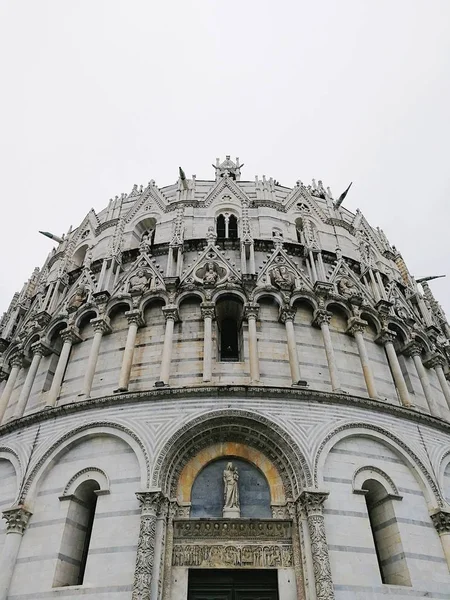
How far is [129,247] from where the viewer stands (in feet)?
66.5

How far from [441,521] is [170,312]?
963 cm

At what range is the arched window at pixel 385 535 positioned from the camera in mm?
11023

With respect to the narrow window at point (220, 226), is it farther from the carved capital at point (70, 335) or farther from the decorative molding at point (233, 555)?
the decorative molding at point (233, 555)

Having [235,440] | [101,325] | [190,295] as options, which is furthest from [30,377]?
[235,440]

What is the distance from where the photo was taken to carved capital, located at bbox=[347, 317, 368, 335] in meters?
15.5

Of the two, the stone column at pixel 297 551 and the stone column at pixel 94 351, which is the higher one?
the stone column at pixel 94 351

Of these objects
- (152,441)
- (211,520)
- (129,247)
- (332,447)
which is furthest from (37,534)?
(129,247)

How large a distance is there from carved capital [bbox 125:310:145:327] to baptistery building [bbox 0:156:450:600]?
38mm

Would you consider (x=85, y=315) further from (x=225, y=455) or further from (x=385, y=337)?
(x=385, y=337)

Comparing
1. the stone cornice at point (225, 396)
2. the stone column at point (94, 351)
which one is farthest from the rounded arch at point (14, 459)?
the stone column at point (94, 351)

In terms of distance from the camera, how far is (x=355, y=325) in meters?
15.5

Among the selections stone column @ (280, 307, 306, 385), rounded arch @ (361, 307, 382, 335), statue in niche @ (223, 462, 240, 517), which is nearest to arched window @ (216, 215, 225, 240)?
stone column @ (280, 307, 306, 385)

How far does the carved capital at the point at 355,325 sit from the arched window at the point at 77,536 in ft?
30.5

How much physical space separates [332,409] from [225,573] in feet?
16.5
